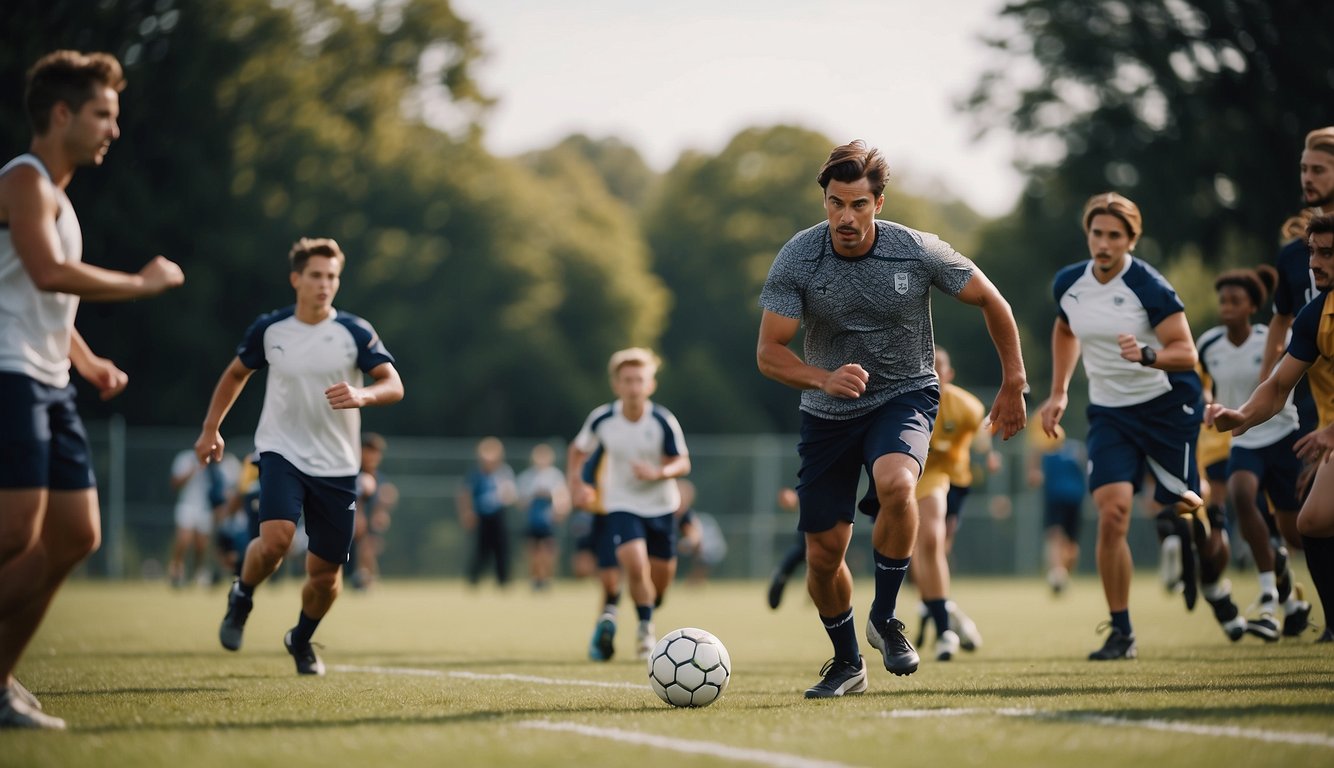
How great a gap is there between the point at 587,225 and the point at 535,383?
805cm

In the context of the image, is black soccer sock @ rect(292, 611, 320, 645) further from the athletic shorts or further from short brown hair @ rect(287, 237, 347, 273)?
the athletic shorts

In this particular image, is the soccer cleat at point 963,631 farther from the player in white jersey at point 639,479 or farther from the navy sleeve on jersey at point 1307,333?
the navy sleeve on jersey at point 1307,333

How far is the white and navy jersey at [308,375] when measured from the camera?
848 cm

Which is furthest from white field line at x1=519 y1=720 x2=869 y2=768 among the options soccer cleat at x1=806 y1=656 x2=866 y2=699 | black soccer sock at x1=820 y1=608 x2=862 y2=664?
black soccer sock at x1=820 y1=608 x2=862 y2=664

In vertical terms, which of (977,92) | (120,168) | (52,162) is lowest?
(52,162)

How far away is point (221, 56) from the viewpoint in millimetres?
34062

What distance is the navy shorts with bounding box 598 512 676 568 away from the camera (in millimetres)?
11070

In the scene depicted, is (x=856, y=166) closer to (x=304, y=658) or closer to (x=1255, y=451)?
(x=304, y=658)

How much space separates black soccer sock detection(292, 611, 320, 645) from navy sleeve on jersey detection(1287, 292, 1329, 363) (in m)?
5.25

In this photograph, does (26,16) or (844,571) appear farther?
(26,16)

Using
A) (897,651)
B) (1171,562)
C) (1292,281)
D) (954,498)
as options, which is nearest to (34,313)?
(897,651)

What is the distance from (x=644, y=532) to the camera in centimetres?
1126

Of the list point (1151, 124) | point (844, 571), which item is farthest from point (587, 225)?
A: point (844, 571)

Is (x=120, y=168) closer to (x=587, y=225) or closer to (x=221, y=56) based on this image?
(x=221, y=56)
